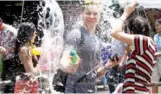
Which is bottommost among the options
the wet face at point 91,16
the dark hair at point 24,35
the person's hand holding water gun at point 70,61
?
the person's hand holding water gun at point 70,61

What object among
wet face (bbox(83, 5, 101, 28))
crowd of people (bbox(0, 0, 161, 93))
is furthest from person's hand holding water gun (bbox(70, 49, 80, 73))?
wet face (bbox(83, 5, 101, 28))

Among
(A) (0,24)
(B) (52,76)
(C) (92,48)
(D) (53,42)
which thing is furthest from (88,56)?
(A) (0,24)

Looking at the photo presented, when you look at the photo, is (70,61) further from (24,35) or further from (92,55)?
(24,35)

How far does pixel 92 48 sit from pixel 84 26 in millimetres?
211

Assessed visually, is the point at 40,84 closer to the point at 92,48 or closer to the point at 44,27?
the point at 92,48

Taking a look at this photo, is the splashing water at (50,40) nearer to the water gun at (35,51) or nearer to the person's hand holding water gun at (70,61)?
the water gun at (35,51)

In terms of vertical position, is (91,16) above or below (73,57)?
above

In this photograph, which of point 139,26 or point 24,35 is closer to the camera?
point 139,26

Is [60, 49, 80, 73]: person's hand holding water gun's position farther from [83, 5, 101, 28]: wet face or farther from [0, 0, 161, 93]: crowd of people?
[83, 5, 101, 28]: wet face

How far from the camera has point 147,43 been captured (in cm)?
340

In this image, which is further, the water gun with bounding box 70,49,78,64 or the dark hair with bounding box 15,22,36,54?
the dark hair with bounding box 15,22,36,54

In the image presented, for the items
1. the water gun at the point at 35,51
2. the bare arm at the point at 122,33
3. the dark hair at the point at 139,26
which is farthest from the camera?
the water gun at the point at 35,51

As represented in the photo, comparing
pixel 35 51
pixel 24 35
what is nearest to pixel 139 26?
pixel 24 35

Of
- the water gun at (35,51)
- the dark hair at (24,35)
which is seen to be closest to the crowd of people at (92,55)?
the dark hair at (24,35)
